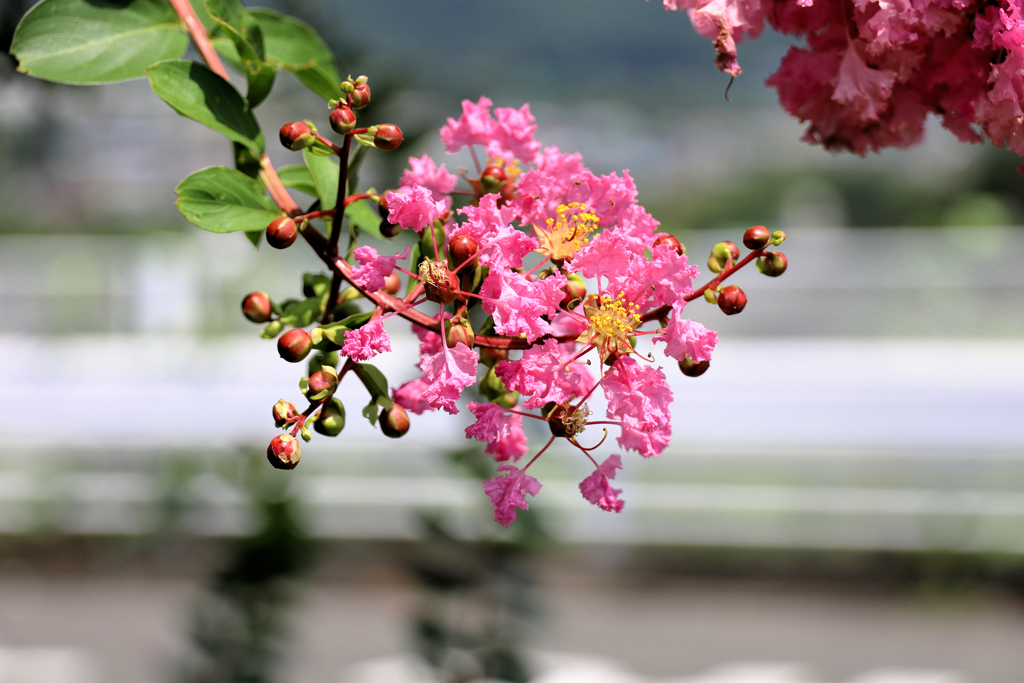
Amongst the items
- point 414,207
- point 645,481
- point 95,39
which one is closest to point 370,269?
point 414,207

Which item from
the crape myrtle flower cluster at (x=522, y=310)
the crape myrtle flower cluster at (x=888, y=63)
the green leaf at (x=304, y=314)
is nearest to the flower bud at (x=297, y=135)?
the crape myrtle flower cluster at (x=522, y=310)

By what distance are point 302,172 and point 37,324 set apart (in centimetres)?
322

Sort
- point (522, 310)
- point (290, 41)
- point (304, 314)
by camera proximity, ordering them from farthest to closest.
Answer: point (290, 41)
point (304, 314)
point (522, 310)

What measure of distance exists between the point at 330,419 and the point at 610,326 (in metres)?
0.15

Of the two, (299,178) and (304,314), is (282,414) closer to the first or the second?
(304,314)

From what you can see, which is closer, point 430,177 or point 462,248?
point 462,248

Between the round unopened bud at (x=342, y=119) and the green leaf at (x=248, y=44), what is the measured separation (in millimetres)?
139

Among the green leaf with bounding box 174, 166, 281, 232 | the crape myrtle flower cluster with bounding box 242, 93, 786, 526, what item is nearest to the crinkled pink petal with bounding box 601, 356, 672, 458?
the crape myrtle flower cluster with bounding box 242, 93, 786, 526

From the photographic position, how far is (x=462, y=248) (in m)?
0.38

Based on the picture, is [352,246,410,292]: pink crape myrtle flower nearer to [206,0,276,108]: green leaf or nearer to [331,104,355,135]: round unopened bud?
[331,104,355,135]: round unopened bud

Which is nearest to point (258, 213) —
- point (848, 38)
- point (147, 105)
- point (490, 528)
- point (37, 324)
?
point (848, 38)

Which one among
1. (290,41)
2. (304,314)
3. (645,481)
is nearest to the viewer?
(304,314)

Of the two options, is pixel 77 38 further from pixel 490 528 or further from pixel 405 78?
pixel 490 528

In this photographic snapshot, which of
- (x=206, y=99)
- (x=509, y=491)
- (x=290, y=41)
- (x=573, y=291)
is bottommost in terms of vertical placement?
(x=509, y=491)
